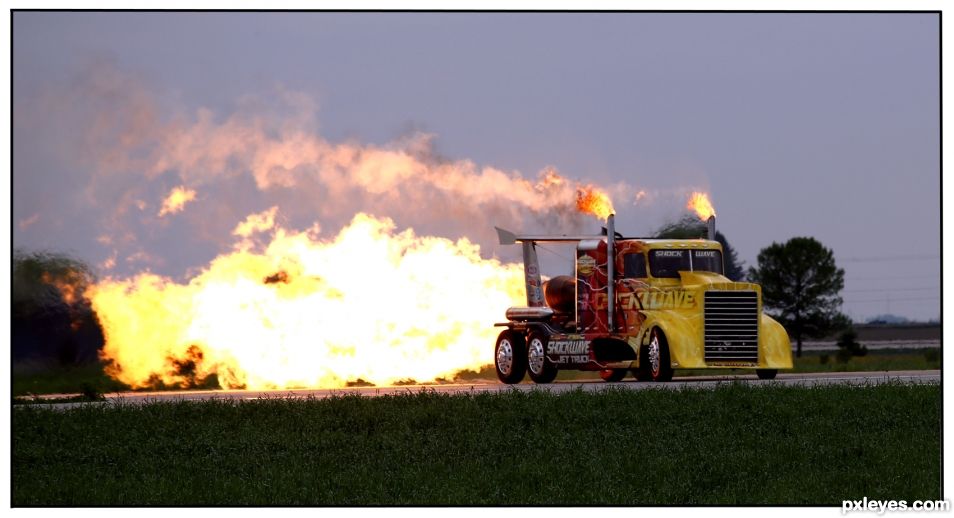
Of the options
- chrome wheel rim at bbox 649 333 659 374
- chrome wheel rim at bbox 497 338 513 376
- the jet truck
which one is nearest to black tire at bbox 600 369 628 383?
the jet truck

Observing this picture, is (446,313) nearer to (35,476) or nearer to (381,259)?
(381,259)

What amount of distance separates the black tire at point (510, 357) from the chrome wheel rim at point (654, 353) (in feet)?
13.0

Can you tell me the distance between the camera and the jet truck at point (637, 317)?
115 feet

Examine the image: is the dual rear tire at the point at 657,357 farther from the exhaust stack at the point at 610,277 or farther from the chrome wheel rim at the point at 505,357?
the chrome wheel rim at the point at 505,357

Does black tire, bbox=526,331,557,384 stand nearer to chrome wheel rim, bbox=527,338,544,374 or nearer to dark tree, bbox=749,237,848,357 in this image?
chrome wheel rim, bbox=527,338,544,374

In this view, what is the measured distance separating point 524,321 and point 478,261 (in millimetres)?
2480

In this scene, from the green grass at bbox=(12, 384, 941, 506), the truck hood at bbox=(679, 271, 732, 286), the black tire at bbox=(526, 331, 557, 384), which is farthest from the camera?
the black tire at bbox=(526, 331, 557, 384)

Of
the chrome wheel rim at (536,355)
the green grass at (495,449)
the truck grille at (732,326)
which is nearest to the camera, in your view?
the green grass at (495,449)

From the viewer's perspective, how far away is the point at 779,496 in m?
21.3

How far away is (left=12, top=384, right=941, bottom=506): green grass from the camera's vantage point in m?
21.7

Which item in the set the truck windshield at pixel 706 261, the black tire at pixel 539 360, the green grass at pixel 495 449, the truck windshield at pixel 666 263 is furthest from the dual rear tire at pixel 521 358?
the green grass at pixel 495 449

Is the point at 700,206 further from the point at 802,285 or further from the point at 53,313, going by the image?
the point at 802,285

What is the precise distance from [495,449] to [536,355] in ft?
44.1

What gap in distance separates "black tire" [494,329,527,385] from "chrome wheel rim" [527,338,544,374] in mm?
286
